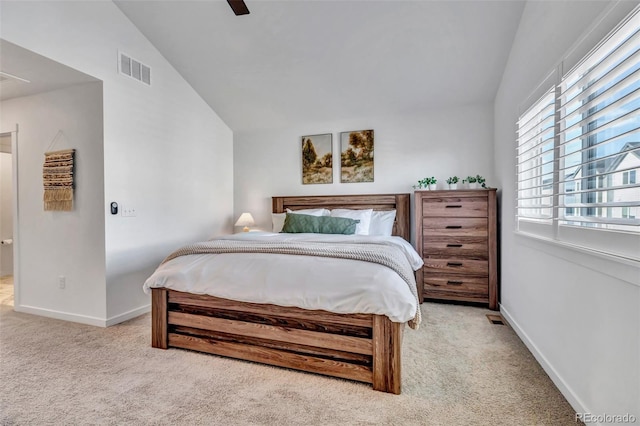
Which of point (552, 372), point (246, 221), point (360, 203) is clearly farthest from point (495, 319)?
point (246, 221)

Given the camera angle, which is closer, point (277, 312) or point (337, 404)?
point (337, 404)

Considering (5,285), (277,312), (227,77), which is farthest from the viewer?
(5,285)

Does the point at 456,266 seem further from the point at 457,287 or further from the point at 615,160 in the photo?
the point at 615,160

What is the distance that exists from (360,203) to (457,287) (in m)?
1.54

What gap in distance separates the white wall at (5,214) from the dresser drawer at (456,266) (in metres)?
6.29

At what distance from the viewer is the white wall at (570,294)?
3.93ft

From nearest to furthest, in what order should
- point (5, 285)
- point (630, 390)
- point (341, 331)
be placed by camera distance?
point (630, 390) < point (341, 331) < point (5, 285)

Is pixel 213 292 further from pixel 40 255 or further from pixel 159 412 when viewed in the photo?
pixel 40 255

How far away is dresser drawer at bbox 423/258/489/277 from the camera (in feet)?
10.7

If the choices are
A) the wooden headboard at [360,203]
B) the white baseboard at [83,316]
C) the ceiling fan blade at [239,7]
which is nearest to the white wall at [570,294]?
the wooden headboard at [360,203]

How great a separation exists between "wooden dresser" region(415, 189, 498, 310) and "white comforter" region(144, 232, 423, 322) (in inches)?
70.1

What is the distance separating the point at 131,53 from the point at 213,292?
2.67 meters

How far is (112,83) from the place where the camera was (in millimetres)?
2844

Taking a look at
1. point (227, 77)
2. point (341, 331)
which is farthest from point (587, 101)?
point (227, 77)
